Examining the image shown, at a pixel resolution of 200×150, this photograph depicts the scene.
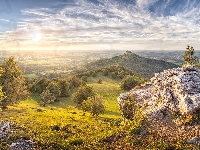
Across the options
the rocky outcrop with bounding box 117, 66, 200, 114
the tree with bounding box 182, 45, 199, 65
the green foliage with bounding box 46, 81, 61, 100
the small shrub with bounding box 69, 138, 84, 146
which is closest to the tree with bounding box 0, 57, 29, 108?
the green foliage with bounding box 46, 81, 61, 100

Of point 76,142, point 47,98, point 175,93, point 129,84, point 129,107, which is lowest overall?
point 47,98

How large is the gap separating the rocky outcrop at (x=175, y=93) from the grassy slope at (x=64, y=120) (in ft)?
27.2

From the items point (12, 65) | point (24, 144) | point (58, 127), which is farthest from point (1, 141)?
point (12, 65)

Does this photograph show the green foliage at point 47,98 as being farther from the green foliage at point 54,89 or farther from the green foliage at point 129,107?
the green foliage at point 129,107

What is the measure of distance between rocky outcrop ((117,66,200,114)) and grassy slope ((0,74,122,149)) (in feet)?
27.2

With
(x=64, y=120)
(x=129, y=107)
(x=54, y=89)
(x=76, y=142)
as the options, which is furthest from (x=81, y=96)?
(x=76, y=142)

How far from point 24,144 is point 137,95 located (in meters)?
25.9

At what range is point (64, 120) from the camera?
60.1 metres

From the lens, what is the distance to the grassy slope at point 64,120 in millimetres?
36500

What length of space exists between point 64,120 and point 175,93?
29439mm

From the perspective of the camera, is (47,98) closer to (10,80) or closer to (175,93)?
(10,80)

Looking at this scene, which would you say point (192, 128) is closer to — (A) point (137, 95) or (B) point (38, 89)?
(A) point (137, 95)

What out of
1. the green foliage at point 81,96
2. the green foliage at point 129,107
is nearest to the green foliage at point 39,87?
the green foliage at point 81,96

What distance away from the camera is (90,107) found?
Answer: 7394 centimetres
